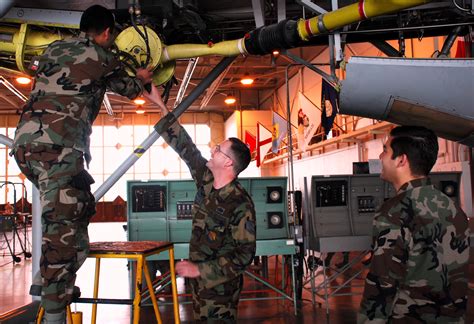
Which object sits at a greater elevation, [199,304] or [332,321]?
[199,304]

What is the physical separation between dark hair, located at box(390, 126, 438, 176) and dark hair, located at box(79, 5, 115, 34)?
5.96 ft

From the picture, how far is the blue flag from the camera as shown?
10016 mm

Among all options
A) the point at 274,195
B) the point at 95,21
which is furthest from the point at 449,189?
the point at 95,21

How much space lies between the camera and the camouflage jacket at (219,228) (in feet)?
8.73

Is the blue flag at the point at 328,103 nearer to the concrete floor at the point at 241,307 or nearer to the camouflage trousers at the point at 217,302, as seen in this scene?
the concrete floor at the point at 241,307

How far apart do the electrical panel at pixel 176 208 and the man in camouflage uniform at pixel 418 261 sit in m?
3.80

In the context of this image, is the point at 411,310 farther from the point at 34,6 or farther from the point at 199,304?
the point at 34,6

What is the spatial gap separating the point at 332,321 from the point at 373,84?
3.07m

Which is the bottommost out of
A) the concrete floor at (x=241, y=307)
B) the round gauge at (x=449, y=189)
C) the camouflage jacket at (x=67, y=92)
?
the concrete floor at (x=241, y=307)

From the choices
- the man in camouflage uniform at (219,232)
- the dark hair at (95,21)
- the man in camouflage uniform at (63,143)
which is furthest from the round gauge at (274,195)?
the dark hair at (95,21)

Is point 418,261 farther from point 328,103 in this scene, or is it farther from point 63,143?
point 328,103

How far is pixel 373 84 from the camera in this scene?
3432 mm

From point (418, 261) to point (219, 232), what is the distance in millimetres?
1150

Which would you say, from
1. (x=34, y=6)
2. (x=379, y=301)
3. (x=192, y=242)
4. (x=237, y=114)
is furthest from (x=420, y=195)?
(x=237, y=114)
